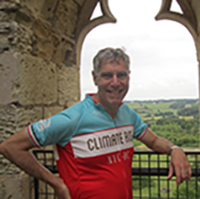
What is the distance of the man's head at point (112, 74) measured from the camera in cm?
97

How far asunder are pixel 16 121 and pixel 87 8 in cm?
170

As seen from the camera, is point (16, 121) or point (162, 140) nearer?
point (162, 140)

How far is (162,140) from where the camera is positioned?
1206mm

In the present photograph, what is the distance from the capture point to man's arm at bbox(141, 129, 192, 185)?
1.01 m

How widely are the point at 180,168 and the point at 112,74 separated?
1.74ft

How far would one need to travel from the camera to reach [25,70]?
1.58 meters

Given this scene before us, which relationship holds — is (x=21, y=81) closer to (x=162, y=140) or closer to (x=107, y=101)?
(x=107, y=101)

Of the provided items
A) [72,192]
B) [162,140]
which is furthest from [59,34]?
[72,192]

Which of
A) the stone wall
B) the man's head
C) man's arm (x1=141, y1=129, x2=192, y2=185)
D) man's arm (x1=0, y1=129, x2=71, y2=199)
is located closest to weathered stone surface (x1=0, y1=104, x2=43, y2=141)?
the stone wall

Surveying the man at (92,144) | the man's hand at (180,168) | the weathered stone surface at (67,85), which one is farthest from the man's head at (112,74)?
the weathered stone surface at (67,85)

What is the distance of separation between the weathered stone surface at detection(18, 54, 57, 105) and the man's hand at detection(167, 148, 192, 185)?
1056 millimetres

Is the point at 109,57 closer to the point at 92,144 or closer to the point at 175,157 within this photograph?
the point at 92,144

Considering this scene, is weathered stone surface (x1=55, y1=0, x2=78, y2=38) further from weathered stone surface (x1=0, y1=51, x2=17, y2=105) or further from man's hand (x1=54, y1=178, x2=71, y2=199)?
man's hand (x1=54, y1=178, x2=71, y2=199)

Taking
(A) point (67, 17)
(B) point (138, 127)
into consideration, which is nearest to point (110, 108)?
(B) point (138, 127)
